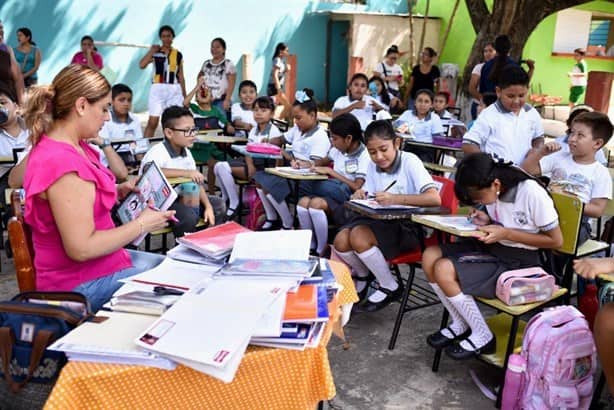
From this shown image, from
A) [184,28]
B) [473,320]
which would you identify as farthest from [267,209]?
[184,28]

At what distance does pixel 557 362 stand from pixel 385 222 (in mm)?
1317

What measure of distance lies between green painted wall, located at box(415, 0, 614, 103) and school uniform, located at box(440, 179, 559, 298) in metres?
11.9

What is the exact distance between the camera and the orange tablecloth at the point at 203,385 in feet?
4.58

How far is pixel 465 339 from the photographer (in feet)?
9.16

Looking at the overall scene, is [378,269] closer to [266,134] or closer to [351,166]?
[351,166]

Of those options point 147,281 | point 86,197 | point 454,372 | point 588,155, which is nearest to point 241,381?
point 147,281

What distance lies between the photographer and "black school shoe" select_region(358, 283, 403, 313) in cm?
352

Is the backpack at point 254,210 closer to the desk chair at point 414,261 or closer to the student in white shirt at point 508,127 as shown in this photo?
the desk chair at point 414,261

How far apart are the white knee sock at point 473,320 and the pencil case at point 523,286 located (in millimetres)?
153

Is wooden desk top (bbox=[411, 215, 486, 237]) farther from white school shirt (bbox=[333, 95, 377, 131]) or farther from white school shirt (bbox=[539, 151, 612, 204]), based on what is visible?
white school shirt (bbox=[333, 95, 377, 131])

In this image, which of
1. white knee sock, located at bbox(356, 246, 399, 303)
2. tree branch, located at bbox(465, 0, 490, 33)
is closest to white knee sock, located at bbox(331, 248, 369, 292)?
white knee sock, located at bbox(356, 246, 399, 303)

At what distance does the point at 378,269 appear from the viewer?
137 inches

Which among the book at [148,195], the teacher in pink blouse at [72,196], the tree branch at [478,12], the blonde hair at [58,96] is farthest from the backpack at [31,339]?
the tree branch at [478,12]

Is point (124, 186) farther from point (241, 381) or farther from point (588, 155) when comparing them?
point (588, 155)
